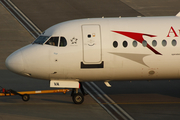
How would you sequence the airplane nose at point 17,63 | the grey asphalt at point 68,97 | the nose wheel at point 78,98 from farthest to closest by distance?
the nose wheel at point 78,98 < the airplane nose at point 17,63 < the grey asphalt at point 68,97

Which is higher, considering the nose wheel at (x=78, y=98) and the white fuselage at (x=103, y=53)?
the white fuselage at (x=103, y=53)

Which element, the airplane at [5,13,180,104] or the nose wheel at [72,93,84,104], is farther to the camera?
the nose wheel at [72,93,84,104]

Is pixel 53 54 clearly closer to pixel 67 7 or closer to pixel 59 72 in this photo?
pixel 59 72

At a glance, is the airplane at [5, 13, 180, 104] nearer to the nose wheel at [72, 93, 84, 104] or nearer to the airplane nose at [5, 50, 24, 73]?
the airplane nose at [5, 50, 24, 73]

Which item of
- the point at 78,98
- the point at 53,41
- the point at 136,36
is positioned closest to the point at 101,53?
the point at 136,36

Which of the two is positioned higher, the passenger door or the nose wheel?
the passenger door

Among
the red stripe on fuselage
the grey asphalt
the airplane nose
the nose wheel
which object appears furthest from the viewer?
the nose wheel

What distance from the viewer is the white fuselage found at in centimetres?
1666

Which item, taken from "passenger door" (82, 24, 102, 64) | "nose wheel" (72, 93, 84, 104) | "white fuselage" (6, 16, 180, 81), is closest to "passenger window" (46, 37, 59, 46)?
"white fuselage" (6, 16, 180, 81)

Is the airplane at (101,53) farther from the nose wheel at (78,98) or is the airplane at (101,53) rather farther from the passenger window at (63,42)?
the nose wheel at (78,98)

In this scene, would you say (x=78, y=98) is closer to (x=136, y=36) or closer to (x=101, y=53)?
(x=101, y=53)

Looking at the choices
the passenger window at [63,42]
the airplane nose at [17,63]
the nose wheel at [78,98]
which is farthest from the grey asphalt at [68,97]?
the passenger window at [63,42]

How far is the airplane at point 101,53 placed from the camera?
54.7 feet

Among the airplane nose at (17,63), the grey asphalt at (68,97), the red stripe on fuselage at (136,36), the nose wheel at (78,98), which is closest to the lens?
the grey asphalt at (68,97)
